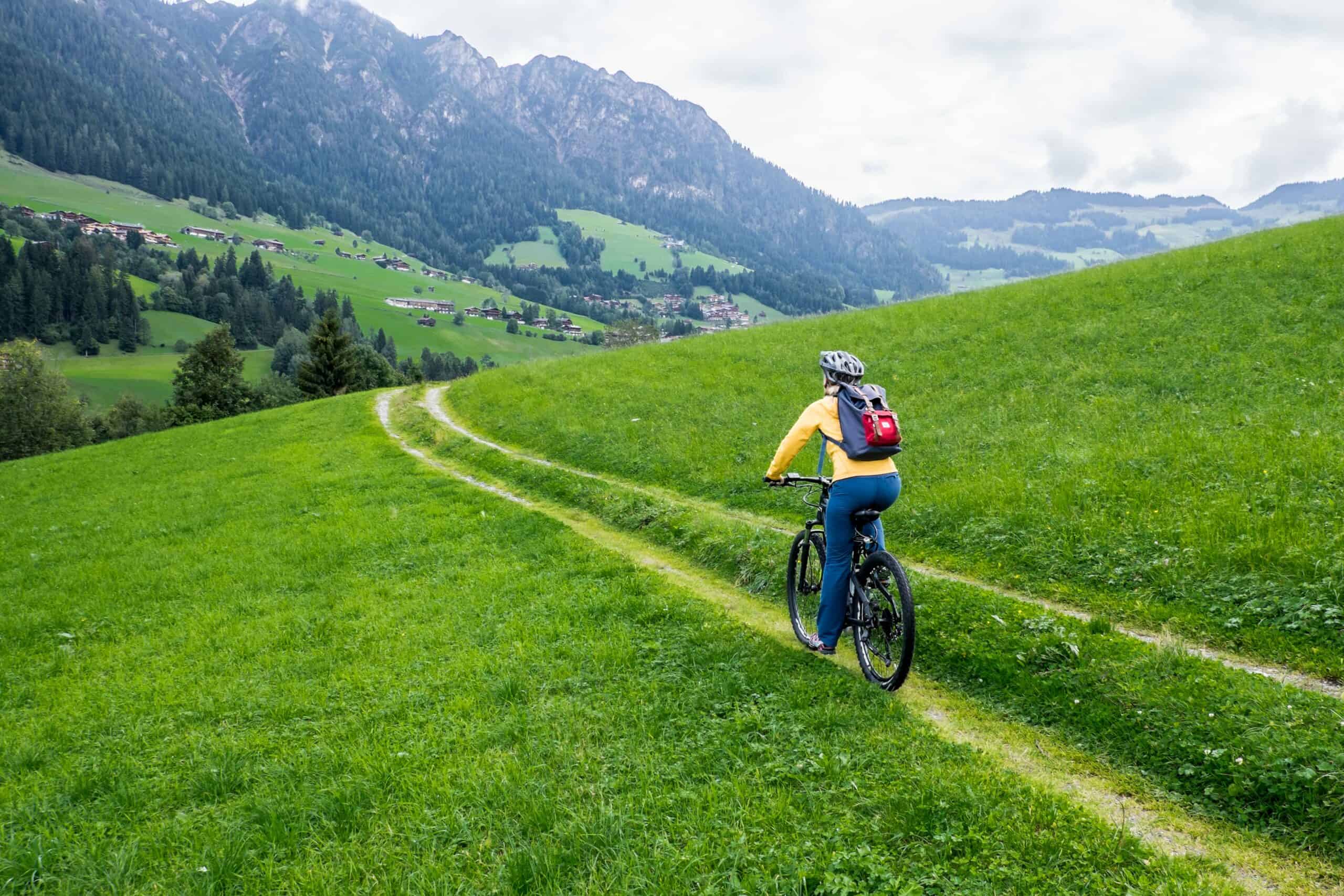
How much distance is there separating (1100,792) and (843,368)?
15.7ft

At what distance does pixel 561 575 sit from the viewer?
12.7 m

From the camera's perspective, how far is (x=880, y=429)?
7.68 metres

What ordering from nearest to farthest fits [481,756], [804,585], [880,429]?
[481,756] < [880,429] < [804,585]

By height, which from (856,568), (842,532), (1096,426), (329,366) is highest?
(1096,426)

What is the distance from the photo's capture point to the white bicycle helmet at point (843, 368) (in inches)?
322

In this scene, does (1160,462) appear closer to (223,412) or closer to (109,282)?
(223,412)

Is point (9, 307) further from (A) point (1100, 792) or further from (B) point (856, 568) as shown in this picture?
(A) point (1100, 792)

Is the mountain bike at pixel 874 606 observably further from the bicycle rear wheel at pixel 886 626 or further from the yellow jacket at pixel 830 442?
the yellow jacket at pixel 830 442

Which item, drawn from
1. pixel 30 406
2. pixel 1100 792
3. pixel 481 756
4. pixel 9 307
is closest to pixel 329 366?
pixel 30 406

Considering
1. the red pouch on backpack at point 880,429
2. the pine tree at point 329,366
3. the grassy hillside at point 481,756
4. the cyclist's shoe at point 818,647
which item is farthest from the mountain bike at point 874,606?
the pine tree at point 329,366

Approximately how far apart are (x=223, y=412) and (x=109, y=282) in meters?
115

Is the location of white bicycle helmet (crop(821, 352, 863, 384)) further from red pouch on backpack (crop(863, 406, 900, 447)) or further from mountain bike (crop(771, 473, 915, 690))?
mountain bike (crop(771, 473, 915, 690))

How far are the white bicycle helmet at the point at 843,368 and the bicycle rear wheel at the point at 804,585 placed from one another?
2.26m

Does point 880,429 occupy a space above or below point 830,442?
above
